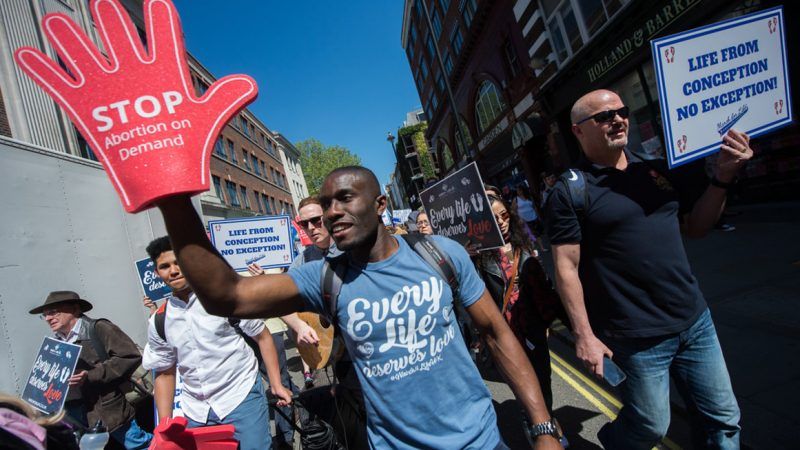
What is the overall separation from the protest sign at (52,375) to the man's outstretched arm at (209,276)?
2929 millimetres

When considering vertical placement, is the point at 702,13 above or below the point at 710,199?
above

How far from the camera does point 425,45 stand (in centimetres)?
3088

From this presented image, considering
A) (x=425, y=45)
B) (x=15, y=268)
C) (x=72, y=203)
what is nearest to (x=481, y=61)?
(x=425, y=45)

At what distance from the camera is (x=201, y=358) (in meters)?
2.66

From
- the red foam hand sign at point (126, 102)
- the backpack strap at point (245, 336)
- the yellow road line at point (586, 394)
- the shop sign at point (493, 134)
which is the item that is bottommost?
the yellow road line at point (586, 394)

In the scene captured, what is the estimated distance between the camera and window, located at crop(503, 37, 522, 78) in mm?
16438

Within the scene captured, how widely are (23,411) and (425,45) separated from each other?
107ft

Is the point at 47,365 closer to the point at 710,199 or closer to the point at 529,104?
the point at 710,199

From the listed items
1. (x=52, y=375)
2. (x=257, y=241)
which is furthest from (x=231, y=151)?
(x=52, y=375)

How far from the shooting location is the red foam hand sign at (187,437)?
1.86m

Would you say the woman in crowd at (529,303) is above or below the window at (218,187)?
below

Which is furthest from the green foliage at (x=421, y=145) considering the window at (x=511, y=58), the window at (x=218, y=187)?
the window at (x=511, y=58)

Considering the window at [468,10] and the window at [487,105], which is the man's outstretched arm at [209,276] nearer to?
the window at [487,105]

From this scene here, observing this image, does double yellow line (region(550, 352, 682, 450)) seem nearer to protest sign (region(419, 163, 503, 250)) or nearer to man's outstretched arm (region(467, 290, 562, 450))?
protest sign (region(419, 163, 503, 250))
